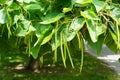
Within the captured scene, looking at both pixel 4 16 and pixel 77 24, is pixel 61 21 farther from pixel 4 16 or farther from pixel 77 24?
pixel 4 16

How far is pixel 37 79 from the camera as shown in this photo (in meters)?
9.48

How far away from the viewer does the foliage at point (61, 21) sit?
1373 mm

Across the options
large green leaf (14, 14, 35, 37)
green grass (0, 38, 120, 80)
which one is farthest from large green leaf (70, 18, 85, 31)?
green grass (0, 38, 120, 80)

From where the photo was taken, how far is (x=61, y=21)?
4.59 feet

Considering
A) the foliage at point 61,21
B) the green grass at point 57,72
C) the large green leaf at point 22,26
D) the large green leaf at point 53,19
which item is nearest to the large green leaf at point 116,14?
the foliage at point 61,21

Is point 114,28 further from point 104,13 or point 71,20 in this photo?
point 71,20

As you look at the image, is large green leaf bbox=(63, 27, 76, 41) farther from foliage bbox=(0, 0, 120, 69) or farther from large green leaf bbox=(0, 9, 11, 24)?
large green leaf bbox=(0, 9, 11, 24)

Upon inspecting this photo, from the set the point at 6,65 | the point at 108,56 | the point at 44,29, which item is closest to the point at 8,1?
the point at 44,29

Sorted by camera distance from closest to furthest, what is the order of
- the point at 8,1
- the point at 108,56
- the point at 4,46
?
the point at 8,1, the point at 4,46, the point at 108,56

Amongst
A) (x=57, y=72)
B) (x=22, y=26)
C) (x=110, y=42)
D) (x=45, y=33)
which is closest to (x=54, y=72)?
(x=57, y=72)

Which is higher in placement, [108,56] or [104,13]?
[104,13]

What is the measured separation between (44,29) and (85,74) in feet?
28.6

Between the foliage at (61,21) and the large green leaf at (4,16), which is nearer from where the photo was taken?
the foliage at (61,21)

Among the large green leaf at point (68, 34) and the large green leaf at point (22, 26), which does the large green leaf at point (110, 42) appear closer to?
the large green leaf at point (68, 34)
